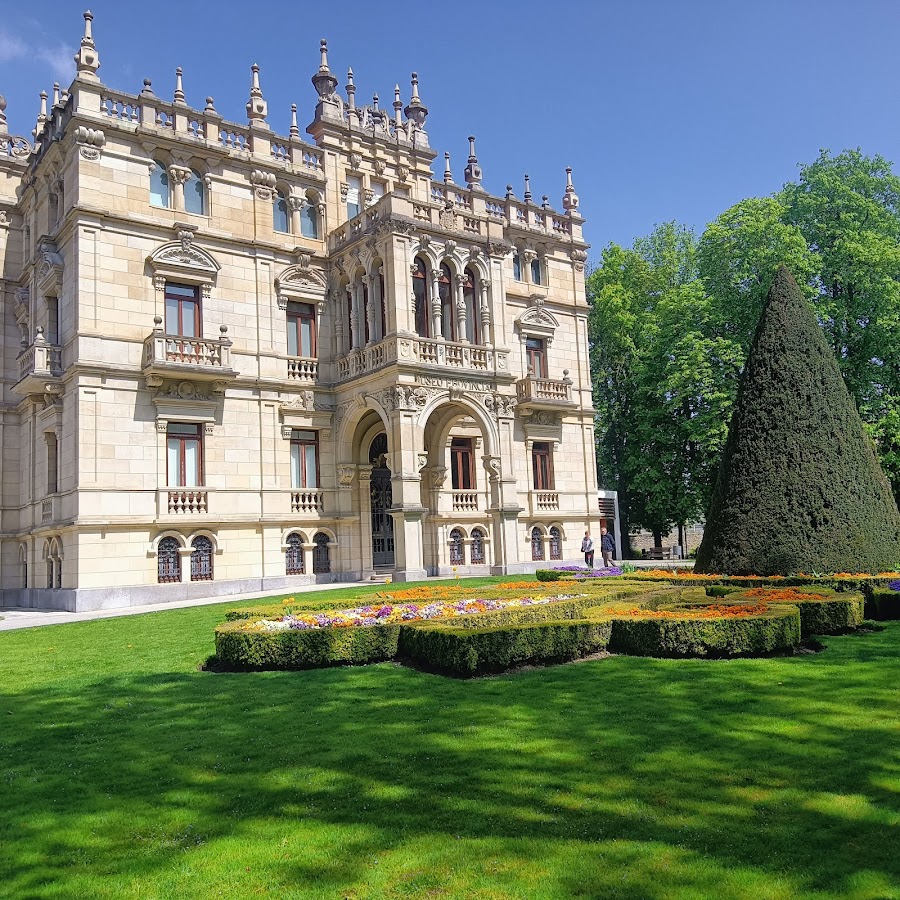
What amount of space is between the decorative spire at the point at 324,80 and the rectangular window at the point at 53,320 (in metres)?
13.6

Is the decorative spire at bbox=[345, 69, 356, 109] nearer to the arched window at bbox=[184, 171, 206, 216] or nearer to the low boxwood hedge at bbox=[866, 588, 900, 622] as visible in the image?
the arched window at bbox=[184, 171, 206, 216]

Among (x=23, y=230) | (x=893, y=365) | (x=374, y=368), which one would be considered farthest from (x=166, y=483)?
(x=893, y=365)

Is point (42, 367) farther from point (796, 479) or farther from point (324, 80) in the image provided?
point (796, 479)

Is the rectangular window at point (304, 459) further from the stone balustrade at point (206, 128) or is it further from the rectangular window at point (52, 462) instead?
the stone balustrade at point (206, 128)

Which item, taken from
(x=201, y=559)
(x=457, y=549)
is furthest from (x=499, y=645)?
(x=457, y=549)

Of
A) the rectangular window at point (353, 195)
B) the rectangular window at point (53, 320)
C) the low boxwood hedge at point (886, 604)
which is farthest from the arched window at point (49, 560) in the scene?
the low boxwood hedge at point (886, 604)

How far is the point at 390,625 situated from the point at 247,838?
22.7 ft

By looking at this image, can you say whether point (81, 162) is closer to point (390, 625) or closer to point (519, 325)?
point (519, 325)

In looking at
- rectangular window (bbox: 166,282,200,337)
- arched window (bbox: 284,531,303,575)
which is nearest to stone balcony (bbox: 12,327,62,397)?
rectangular window (bbox: 166,282,200,337)

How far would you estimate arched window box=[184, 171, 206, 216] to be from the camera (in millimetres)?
29922

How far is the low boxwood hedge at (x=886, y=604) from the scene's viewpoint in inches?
596

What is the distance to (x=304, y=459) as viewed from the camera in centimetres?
3181

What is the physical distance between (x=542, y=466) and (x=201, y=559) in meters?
16.0

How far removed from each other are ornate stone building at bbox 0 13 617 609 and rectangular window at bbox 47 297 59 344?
0.26 ft
